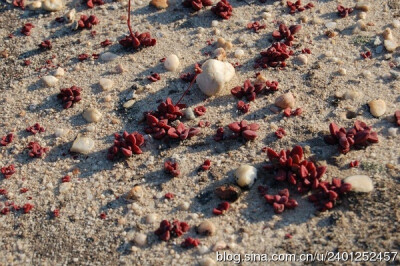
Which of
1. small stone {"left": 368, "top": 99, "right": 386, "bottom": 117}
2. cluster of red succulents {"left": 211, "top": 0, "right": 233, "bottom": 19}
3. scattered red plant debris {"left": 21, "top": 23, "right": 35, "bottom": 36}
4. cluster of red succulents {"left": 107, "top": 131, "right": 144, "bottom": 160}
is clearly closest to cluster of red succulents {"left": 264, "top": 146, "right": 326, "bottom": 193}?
small stone {"left": 368, "top": 99, "right": 386, "bottom": 117}

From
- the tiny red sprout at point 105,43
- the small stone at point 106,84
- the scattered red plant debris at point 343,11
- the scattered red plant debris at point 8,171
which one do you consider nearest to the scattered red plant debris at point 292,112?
the scattered red plant debris at point 343,11

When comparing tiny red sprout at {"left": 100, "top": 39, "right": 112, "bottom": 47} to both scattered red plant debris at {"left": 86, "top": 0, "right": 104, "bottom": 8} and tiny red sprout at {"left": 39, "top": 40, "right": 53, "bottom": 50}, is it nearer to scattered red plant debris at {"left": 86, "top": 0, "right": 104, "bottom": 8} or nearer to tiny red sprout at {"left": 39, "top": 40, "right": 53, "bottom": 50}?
tiny red sprout at {"left": 39, "top": 40, "right": 53, "bottom": 50}

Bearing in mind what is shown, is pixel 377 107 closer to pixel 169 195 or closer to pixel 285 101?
pixel 285 101

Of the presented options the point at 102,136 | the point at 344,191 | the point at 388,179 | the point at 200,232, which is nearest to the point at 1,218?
the point at 102,136

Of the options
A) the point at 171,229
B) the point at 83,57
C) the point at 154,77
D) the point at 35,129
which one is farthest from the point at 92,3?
the point at 171,229

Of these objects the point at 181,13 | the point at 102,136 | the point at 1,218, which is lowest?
the point at 1,218

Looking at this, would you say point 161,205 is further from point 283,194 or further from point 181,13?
point 181,13
